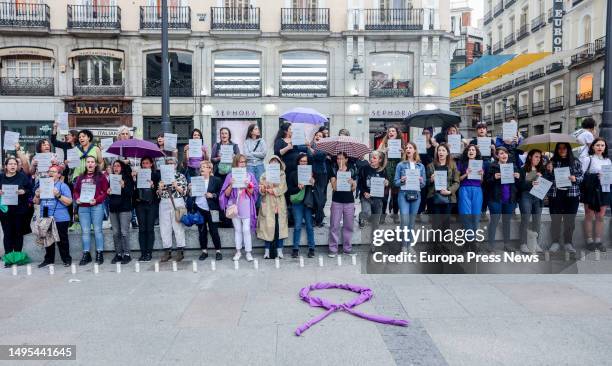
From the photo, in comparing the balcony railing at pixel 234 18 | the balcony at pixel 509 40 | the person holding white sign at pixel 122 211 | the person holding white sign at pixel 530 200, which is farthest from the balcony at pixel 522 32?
the person holding white sign at pixel 122 211

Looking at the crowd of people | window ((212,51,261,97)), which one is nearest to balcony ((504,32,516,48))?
window ((212,51,261,97))

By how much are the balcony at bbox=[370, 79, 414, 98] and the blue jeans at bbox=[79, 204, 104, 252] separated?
18.2 m

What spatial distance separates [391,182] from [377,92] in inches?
A: 639

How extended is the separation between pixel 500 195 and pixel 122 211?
622 cm

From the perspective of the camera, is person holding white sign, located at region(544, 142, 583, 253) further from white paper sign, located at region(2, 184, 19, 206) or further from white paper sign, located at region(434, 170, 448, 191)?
white paper sign, located at region(2, 184, 19, 206)

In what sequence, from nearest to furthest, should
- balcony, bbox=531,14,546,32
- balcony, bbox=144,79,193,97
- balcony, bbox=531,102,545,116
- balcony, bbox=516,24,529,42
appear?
1. balcony, bbox=144,79,193,97
2. balcony, bbox=531,14,546,32
3. balcony, bbox=531,102,545,116
4. balcony, bbox=516,24,529,42

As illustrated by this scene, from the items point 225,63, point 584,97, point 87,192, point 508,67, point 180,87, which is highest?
point 225,63

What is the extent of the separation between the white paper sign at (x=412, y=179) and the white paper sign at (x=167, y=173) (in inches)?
148

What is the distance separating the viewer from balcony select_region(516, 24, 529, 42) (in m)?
37.3

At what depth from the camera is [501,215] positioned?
8094 millimetres

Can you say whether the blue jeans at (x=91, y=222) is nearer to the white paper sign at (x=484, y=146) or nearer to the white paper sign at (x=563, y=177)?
the white paper sign at (x=484, y=146)

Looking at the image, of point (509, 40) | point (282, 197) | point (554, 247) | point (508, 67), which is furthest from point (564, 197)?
point (509, 40)

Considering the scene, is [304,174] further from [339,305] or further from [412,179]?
[339,305]

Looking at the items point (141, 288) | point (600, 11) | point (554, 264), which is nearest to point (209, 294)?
point (141, 288)
